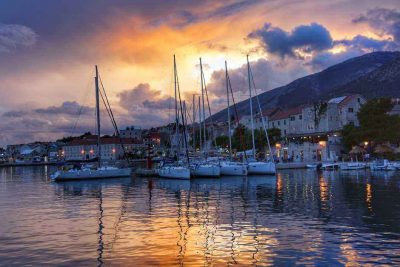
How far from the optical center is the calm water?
61.7 ft

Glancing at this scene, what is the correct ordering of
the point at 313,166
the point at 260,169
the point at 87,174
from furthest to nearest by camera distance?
the point at 313,166 → the point at 87,174 → the point at 260,169

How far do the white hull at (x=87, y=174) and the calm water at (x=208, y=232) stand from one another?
33783mm

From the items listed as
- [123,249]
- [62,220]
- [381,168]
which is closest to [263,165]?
[381,168]

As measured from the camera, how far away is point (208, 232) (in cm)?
2428

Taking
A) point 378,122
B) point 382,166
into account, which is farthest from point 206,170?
point 378,122

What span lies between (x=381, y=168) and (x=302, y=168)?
56.4 feet

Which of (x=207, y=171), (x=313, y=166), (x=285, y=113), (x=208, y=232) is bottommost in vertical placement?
(x=208, y=232)

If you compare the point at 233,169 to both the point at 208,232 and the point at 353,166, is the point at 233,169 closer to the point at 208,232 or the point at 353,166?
the point at 353,166

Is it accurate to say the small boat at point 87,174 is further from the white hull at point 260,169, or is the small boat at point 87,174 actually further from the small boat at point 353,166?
the small boat at point 353,166

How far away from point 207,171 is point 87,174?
1974 centimetres

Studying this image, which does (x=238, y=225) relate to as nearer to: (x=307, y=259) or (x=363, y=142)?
(x=307, y=259)

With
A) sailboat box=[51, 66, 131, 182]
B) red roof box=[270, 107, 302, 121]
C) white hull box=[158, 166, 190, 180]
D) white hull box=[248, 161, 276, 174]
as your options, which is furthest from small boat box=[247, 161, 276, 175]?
red roof box=[270, 107, 302, 121]

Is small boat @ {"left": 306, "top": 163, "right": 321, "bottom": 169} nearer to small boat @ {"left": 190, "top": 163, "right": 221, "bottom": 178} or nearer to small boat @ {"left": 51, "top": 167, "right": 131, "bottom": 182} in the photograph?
small boat @ {"left": 190, "top": 163, "right": 221, "bottom": 178}

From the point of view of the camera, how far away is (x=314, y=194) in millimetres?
43438
